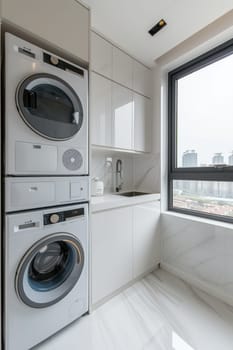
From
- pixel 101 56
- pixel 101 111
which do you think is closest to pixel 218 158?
pixel 101 111

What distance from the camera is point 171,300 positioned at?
5.18ft

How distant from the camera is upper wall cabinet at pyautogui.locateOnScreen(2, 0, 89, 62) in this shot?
3.32 ft

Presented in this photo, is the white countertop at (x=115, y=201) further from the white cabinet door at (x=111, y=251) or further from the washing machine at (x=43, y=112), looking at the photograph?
the washing machine at (x=43, y=112)

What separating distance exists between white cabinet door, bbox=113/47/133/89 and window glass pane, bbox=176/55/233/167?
672 millimetres

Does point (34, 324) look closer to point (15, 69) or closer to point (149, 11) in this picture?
point (15, 69)

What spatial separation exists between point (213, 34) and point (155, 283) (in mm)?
2553

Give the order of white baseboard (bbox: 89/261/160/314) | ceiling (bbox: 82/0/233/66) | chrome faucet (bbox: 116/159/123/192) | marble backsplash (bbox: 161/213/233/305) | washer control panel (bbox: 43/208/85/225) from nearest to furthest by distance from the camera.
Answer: washer control panel (bbox: 43/208/85/225)
ceiling (bbox: 82/0/233/66)
white baseboard (bbox: 89/261/160/314)
marble backsplash (bbox: 161/213/233/305)
chrome faucet (bbox: 116/159/123/192)

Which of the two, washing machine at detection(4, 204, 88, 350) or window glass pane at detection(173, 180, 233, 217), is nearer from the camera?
washing machine at detection(4, 204, 88, 350)

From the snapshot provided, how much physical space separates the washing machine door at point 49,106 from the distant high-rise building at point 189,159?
1.36 meters

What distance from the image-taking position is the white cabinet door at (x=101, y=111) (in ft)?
Result: 5.37

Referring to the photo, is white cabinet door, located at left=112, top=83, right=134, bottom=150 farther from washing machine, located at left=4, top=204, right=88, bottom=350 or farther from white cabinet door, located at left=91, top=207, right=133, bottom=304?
washing machine, located at left=4, top=204, right=88, bottom=350

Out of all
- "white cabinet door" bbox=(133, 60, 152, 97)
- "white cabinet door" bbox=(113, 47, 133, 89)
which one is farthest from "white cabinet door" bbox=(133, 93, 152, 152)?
"white cabinet door" bbox=(113, 47, 133, 89)

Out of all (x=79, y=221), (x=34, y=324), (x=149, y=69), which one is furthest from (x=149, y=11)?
(x=34, y=324)

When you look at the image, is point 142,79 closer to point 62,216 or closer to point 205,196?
point 205,196
